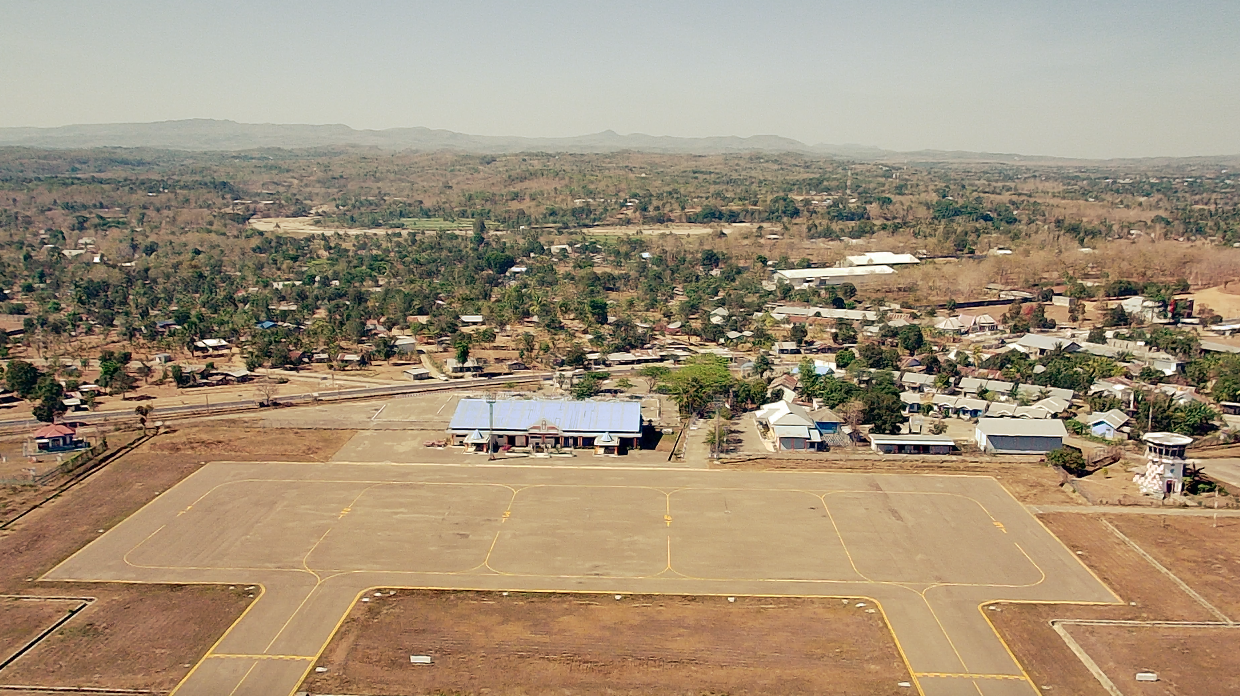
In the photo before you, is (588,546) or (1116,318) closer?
(588,546)

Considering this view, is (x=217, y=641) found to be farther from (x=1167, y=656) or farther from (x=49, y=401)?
(x=49, y=401)

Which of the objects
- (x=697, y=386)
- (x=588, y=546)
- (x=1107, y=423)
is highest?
(x=697, y=386)

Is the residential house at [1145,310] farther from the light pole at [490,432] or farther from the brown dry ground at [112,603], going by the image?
the brown dry ground at [112,603]

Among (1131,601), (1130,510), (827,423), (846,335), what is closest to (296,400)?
(827,423)

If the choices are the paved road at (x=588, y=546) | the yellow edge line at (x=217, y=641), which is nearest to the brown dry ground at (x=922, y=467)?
the paved road at (x=588, y=546)

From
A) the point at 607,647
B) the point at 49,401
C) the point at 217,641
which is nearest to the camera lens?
the point at 607,647

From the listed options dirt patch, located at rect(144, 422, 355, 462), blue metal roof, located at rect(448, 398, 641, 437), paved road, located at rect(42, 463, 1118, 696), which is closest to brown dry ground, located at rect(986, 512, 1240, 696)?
paved road, located at rect(42, 463, 1118, 696)
